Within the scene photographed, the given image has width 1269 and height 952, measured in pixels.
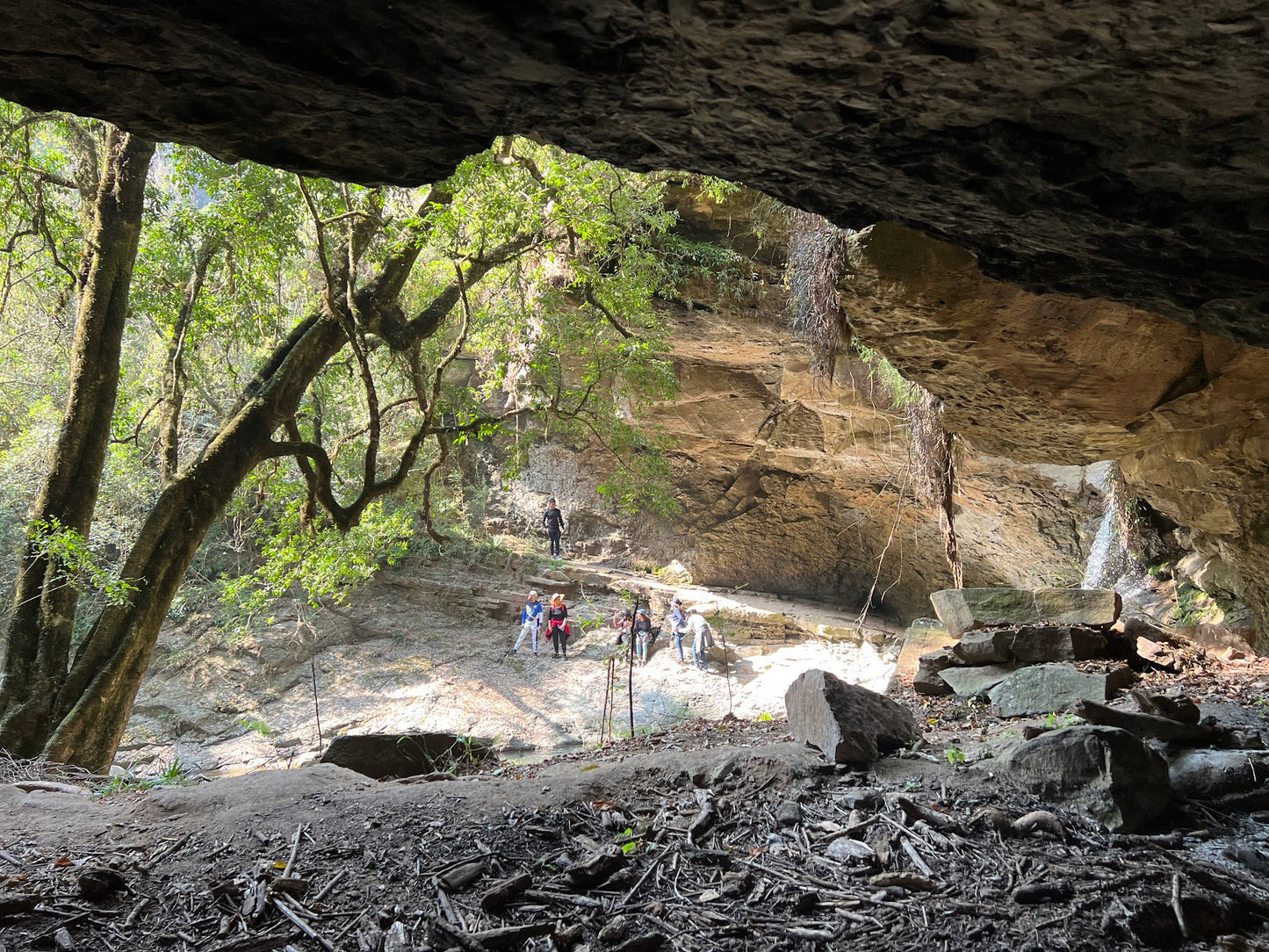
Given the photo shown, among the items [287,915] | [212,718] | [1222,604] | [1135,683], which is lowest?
[212,718]

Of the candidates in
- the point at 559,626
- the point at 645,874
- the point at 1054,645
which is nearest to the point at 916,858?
the point at 645,874

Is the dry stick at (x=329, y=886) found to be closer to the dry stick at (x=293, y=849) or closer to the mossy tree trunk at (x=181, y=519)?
the dry stick at (x=293, y=849)

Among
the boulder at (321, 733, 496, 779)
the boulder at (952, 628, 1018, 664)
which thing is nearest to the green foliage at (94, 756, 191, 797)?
the boulder at (321, 733, 496, 779)

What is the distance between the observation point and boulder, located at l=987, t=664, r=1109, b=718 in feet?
14.4

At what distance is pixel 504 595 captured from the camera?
560 inches

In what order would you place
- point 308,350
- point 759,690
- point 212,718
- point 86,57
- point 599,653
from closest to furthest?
point 86,57, point 308,350, point 759,690, point 212,718, point 599,653

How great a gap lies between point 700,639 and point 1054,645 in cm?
645

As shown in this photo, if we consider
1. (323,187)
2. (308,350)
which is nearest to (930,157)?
(323,187)

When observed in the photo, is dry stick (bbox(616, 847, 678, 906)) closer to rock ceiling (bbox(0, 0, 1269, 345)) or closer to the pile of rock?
rock ceiling (bbox(0, 0, 1269, 345))

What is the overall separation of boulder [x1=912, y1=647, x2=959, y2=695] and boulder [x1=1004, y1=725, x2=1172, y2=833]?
2582 millimetres

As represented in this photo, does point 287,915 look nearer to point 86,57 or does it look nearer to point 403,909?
point 403,909

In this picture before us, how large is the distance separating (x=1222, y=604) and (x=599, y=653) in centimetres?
894

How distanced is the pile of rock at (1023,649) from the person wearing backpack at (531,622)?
288 inches

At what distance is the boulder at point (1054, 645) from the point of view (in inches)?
220
